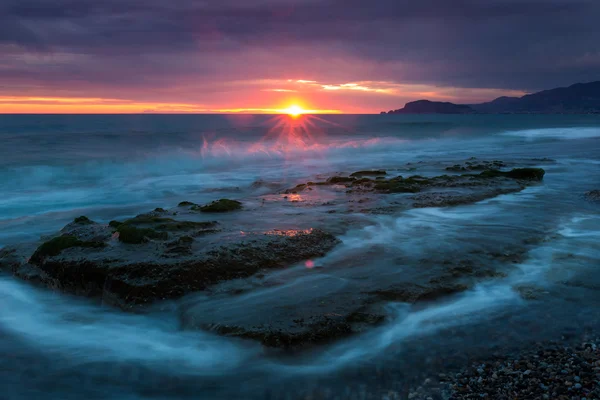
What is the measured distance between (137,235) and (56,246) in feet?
4.84

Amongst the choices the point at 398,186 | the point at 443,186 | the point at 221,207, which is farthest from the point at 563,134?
the point at 221,207

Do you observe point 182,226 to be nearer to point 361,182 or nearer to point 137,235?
point 137,235

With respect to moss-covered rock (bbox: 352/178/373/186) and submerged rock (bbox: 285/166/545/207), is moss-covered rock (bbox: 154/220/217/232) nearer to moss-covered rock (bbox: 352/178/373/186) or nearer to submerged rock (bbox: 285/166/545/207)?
submerged rock (bbox: 285/166/545/207)

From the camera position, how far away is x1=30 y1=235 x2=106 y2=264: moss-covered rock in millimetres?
8180

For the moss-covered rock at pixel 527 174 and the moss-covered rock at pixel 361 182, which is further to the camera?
the moss-covered rock at pixel 527 174

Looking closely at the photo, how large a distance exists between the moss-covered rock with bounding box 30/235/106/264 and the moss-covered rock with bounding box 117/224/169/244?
1.34 ft

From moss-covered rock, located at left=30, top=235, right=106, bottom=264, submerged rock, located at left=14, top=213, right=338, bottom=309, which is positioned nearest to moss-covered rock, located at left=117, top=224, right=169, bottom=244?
submerged rock, located at left=14, top=213, right=338, bottom=309

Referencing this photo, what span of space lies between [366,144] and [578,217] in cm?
3635

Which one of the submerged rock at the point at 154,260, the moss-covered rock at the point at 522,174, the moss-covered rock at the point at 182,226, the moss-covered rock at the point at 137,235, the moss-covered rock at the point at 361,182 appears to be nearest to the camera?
the submerged rock at the point at 154,260

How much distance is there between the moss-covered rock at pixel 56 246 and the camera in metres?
8.18

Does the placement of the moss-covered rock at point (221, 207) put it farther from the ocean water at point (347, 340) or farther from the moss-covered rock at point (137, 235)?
the moss-covered rock at point (137, 235)

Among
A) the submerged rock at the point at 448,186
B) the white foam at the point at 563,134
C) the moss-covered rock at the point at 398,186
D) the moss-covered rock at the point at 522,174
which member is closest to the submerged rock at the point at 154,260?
the submerged rock at the point at 448,186

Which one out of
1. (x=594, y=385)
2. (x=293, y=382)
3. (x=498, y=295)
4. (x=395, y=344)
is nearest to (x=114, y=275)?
(x=293, y=382)

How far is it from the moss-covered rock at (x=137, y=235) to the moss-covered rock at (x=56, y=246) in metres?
0.41
